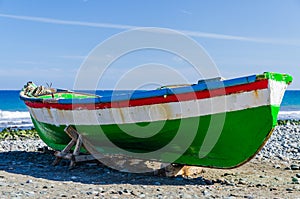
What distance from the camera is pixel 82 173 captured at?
7.55 m

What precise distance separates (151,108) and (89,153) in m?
2.10

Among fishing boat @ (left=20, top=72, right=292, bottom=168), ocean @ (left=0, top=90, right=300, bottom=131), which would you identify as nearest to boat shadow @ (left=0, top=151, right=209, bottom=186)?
fishing boat @ (left=20, top=72, right=292, bottom=168)

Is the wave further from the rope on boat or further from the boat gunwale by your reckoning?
the boat gunwale

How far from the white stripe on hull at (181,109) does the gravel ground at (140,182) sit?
42.1 inches

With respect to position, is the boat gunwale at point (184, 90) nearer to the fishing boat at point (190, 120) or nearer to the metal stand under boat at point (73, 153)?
the fishing boat at point (190, 120)

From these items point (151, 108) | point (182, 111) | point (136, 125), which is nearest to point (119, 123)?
point (136, 125)

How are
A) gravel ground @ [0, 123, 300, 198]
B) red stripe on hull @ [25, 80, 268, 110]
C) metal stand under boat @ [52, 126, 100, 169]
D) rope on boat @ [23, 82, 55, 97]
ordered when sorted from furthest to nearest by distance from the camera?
rope on boat @ [23, 82, 55, 97] < metal stand under boat @ [52, 126, 100, 169] < red stripe on hull @ [25, 80, 268, 110] < gravel ground @ [0, 123, 300, 198]

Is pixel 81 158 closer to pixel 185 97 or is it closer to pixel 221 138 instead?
pixel 185 97

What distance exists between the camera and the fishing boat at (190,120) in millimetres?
6137

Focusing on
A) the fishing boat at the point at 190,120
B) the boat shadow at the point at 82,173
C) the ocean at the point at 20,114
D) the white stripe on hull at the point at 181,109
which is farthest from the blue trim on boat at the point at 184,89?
the ocean at the point at 20,114

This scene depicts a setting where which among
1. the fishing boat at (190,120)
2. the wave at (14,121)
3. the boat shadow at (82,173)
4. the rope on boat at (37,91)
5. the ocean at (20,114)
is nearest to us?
the fishing boat at (190,120)

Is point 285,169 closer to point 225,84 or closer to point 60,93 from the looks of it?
point 225,84

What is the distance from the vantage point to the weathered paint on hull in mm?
6211

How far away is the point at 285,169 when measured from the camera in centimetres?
802
